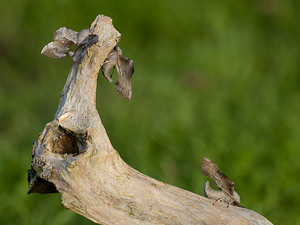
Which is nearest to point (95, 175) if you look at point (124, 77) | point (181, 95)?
point (124, 77)

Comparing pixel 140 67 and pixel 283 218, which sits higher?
pixel 140 67

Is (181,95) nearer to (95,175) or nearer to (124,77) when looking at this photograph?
(124,77)

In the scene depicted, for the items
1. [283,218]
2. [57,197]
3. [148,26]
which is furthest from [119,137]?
[148,26]

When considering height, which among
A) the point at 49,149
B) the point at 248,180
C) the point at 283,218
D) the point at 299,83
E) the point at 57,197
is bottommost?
the point at 49,149

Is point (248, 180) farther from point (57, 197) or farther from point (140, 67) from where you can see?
point (140, 67)

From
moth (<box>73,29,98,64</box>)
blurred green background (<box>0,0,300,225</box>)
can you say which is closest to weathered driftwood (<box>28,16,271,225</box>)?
moth (<box>73,29,98,64</box>)

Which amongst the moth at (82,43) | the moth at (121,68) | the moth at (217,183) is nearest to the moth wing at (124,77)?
the moth at (121,68)

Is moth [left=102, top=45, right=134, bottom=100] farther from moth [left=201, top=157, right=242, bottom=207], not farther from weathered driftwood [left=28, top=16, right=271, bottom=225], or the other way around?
moth [left=201, top=157, right=242, bottom=207]

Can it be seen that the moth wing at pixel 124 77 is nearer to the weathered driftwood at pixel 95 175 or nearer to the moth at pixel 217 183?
the weathered driftwood at pixel 95 175
